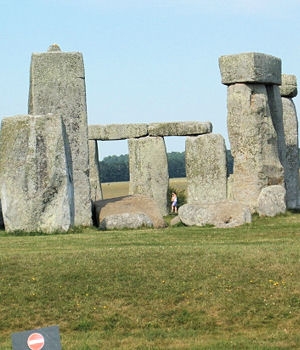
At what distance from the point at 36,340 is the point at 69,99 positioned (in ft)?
53.8

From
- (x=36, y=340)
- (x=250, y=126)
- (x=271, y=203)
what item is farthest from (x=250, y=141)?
(x=36, y=340)

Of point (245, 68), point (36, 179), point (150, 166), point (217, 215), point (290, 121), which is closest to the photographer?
point (36, 179)

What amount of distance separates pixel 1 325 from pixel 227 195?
19274 millimetres

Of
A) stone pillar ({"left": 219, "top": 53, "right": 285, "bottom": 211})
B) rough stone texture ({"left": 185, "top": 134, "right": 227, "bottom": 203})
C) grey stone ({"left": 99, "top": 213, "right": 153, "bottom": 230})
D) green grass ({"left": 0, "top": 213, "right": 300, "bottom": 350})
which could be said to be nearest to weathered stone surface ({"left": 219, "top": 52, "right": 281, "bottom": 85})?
stone pillar ({"left": 219, "top": 53, "right": 285, "bottom": 211})

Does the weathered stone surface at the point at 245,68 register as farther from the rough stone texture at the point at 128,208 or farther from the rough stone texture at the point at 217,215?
the rough stone texture at the point at 217,215

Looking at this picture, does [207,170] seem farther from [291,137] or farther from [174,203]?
[291,137]

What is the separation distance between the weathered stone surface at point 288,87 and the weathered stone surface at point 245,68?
170 inches

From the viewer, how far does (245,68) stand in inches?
1139

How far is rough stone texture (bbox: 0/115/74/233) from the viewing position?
2355cm

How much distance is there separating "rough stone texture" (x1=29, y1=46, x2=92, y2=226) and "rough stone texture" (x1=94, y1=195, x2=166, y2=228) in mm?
368

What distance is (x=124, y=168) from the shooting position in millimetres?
105812

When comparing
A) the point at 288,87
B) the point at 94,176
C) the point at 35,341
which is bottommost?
the point at 35,341

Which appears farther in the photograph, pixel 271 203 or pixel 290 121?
pixel 290 121

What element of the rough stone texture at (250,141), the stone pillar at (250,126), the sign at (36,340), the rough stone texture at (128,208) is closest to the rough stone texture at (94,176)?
the stone pillar at (250,126)
